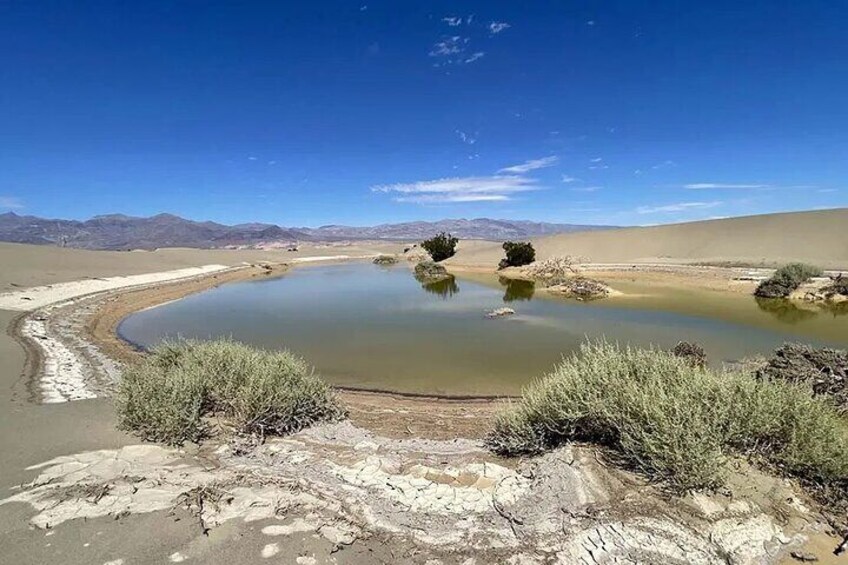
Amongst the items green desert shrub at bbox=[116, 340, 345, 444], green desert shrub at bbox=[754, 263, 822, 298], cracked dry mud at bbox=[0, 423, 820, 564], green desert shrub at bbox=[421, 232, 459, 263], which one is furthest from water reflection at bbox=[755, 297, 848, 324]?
green desert shrub at bbox=[421, 232, 459, 263]

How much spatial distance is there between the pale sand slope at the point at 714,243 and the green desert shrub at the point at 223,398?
40449 mm

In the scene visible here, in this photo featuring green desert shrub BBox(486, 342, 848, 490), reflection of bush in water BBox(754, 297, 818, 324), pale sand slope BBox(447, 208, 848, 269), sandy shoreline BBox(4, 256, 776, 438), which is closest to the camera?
green desert shrub BBox(486, 342, 848, 490)

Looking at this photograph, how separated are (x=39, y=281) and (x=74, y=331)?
588 inches

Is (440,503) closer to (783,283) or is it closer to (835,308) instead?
(835,308)

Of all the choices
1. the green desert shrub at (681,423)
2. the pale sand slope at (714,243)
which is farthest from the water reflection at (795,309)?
the pale sand slope at (714,243)

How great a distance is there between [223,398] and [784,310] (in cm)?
2101

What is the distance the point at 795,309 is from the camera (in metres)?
18.2

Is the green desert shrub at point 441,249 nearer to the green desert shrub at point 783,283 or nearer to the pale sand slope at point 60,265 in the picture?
the pale sand slope at point 60,265

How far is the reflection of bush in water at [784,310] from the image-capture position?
16381mm

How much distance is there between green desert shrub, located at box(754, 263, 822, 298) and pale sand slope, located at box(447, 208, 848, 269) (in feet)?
52.7

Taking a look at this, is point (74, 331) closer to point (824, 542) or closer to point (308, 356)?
point (308, 356)

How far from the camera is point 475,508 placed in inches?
151

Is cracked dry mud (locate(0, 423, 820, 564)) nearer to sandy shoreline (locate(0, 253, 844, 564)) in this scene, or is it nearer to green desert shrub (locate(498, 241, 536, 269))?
sandy shoreline (locate(0, 253, 844, 564))

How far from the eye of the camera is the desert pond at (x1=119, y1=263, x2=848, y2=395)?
10.6 m
